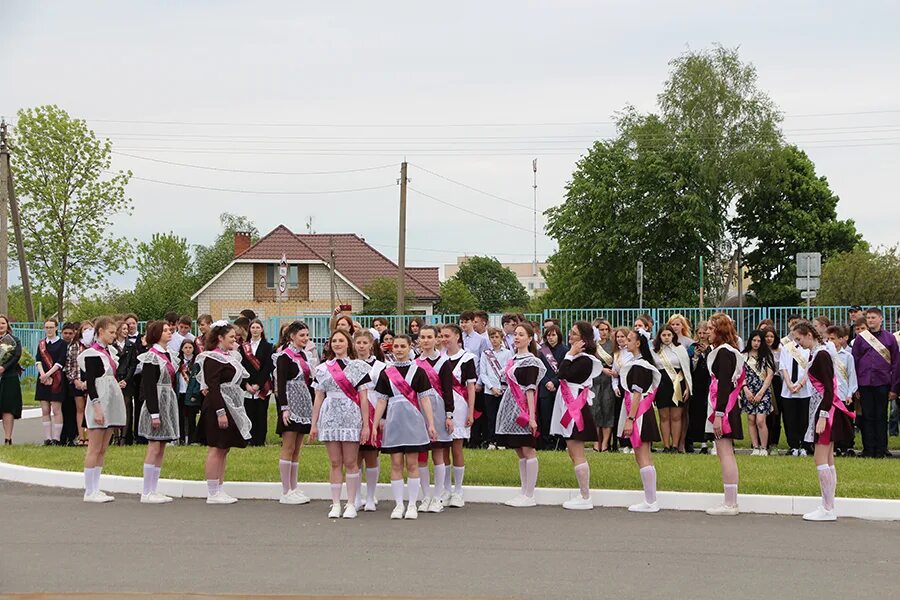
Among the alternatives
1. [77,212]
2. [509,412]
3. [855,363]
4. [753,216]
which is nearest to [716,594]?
[509,412]

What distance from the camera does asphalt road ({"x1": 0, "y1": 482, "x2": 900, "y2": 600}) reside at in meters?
8.55

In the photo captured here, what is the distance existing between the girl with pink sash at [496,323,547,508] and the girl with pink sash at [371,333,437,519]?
958mm

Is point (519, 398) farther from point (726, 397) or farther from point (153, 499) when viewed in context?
point (153, 499)

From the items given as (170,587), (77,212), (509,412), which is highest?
(77,212)

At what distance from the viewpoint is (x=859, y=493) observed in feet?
41.5

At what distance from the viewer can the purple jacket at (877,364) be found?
16.9 m

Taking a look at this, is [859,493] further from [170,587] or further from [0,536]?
[0,536]

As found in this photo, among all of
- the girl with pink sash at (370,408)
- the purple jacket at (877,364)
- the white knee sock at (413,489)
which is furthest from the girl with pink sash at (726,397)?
the purple jacket at (877,364)

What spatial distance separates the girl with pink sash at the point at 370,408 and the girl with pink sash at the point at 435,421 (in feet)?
1.53

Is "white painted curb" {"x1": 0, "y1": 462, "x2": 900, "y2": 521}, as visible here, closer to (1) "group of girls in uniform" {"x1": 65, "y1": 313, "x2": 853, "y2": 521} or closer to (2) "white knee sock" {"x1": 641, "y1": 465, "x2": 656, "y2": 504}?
(1) "group of girls in uniform" {"x1": 65, "y1": 313, "x2": 853, "y2": 521}

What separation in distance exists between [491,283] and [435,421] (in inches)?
4526

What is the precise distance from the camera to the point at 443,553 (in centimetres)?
988

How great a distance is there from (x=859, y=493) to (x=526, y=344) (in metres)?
3.81

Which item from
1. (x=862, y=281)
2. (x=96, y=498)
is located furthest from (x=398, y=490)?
(x=862, y=281)
